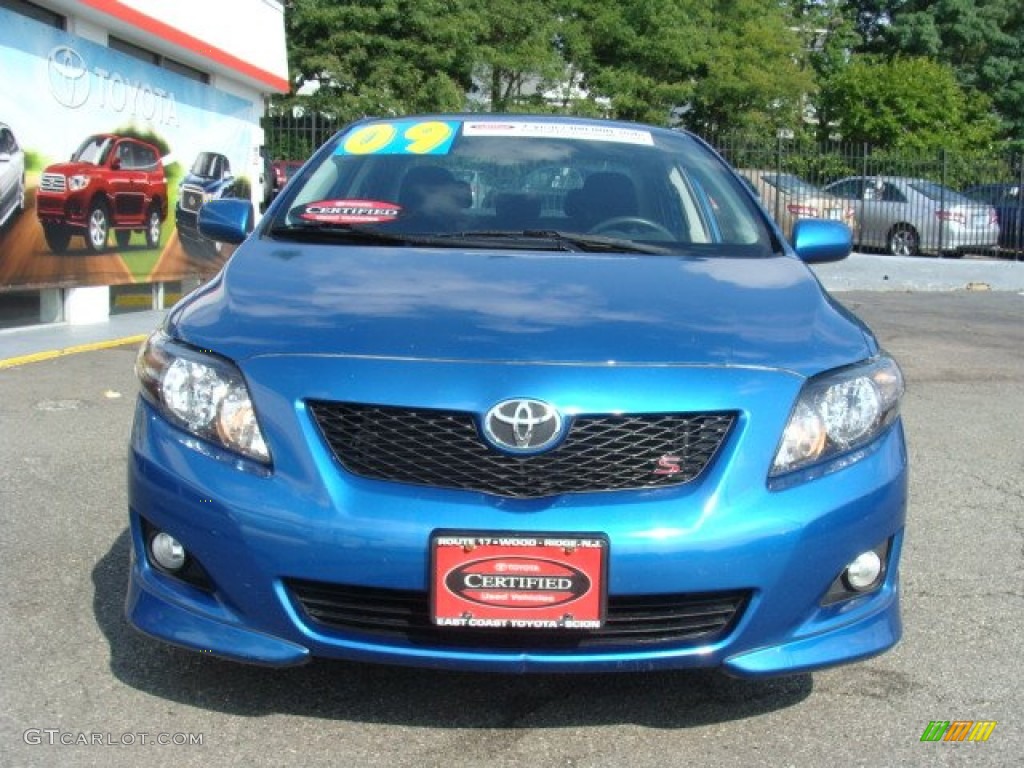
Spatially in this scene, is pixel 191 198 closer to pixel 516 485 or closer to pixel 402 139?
pixel 402 139

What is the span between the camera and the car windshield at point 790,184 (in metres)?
18.7

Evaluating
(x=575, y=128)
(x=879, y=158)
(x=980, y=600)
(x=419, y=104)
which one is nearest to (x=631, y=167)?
(x=575, y=128)

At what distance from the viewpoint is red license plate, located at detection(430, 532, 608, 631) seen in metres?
2.59

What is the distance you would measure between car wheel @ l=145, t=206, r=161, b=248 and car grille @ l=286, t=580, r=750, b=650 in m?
9.20

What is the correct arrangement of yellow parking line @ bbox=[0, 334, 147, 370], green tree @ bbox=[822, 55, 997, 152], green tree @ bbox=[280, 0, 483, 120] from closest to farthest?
1. yellow parking line @ bbox=[0, 334, 147, 370]
2. green tree @ bbox=[280, 0, 483, 120]
3. green tree @ bbox=[822, 55, 997, 152]

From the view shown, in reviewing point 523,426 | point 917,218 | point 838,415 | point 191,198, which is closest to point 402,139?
point 523,426

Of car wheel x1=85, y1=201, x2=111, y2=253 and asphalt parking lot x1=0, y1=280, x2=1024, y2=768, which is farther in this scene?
car wheel x1=85, y1=201, x2=111, y2=253

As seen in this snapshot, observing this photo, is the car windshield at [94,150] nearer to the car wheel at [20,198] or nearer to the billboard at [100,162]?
the billboard at [100,162]

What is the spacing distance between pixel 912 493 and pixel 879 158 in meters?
14.8

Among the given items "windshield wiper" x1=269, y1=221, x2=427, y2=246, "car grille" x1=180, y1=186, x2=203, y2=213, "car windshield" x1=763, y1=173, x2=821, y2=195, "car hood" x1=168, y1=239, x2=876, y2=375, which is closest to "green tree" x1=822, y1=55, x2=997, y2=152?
"car windshield" x1=763, y1=173, x2=821, y2=195

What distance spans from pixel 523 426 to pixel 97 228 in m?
8.45

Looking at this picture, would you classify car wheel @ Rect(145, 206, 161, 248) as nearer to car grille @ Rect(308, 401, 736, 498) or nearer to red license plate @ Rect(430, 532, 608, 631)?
car grille @ Rect(308, 401, 736, 498)

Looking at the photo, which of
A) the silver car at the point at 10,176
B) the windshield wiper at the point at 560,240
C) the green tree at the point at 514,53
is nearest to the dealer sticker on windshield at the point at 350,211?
the windshield wiper at the point at 560,240

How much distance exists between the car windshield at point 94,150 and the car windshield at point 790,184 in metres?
11.1
